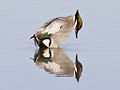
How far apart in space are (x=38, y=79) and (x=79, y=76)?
29.1 inches

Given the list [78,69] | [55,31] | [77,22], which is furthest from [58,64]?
[77,22]

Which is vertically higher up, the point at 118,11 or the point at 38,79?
the point at 118,11

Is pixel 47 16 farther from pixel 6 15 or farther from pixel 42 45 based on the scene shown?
pixel 42 45

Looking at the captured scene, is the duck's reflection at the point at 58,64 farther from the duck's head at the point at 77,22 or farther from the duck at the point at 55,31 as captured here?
the duck's head at the point at 77,22

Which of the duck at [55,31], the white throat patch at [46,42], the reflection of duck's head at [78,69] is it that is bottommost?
the reflection of duck's head at [78,69]

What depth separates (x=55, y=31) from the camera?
490 inches

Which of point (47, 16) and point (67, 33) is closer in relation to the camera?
point (67, 33)

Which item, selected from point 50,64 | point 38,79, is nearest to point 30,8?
point 50,64

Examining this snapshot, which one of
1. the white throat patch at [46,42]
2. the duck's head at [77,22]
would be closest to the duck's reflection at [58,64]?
the white throat patch at [46,42]

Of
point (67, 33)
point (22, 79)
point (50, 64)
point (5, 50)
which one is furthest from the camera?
point (67, 33)

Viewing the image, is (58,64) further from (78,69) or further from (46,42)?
(46,42)

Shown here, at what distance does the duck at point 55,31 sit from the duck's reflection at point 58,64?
1.42 feet

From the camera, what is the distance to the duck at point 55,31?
1228 cm

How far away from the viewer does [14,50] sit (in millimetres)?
11828
